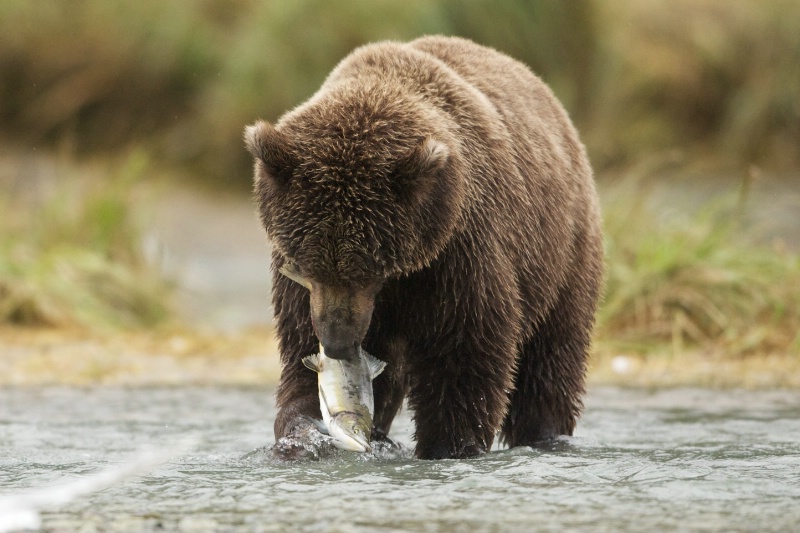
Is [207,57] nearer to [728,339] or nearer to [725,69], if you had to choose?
[725,69]

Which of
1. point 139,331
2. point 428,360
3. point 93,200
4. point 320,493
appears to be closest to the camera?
point 320,493

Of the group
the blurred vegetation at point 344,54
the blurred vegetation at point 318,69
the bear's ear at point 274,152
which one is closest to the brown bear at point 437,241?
the bear's ear at point 274,152

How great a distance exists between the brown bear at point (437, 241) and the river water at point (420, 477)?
31cm

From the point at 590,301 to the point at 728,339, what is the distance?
3267mm

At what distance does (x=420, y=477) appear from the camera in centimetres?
532

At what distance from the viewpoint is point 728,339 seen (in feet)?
32.4

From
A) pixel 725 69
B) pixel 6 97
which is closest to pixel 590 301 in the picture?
pixel 725 69

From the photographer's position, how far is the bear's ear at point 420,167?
5.14 meters

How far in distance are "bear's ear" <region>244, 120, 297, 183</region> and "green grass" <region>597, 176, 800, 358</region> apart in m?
5.22

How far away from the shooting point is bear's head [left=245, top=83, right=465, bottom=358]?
515 centimetres

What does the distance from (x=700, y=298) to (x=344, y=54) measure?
886cm

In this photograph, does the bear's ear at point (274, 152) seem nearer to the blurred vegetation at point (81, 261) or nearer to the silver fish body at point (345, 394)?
the silver fish body at point (345, 394)

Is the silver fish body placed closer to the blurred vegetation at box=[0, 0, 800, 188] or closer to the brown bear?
the brown bear

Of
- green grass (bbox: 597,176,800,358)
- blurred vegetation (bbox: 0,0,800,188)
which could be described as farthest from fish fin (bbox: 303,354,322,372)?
blurred vegetation (bbox: 0,0,800,188)
